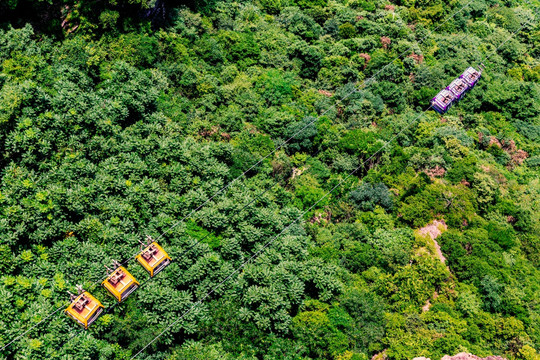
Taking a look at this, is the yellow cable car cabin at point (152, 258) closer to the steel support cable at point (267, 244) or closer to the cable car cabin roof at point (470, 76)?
the steel support cable at point (267, 244)

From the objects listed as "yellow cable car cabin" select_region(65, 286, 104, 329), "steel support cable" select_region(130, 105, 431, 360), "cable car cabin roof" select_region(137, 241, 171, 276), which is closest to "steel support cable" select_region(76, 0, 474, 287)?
"yellow cable car cabin" select_region(65, 286, 104, 329)

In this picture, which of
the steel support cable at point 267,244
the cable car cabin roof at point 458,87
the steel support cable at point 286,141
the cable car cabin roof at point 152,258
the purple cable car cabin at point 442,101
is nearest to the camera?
the cable car cabin roof at point 152,258

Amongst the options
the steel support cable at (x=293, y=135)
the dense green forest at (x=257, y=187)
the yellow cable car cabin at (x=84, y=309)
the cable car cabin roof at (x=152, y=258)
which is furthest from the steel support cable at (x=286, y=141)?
the cable car cabin roof at (x=152, y=258)

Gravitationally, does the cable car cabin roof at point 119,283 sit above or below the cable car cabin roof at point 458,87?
above

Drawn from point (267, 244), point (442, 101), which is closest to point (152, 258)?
point (267, 244)

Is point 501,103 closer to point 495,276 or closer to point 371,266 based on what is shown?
point 495,276

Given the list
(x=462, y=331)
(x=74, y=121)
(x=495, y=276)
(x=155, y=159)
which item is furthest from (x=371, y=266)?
(x=74, y=121)

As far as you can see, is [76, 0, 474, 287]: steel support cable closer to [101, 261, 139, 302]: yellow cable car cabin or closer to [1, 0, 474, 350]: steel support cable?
[1, 0, 474, 350]: steel support cable
